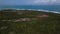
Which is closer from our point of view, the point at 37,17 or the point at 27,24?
the point at 27,24

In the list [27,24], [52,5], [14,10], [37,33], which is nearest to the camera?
[37,33]

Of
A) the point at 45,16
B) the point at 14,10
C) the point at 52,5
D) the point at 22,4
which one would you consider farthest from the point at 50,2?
the point at 14,10

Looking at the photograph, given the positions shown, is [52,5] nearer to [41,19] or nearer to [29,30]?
[41,19]

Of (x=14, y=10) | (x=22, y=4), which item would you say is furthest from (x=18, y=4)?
(x=14, y=10)

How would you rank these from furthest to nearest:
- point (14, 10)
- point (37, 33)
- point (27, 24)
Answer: point (14, 10)
point (27, 24)
point (37, 33)

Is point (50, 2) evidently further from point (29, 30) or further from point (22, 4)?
point (29, 30)

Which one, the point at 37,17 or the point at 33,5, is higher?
the point at 33,5

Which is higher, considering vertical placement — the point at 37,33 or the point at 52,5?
the point at 52,5

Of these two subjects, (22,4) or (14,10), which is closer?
(22,4)

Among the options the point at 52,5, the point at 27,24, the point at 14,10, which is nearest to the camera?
the point at 27,24
